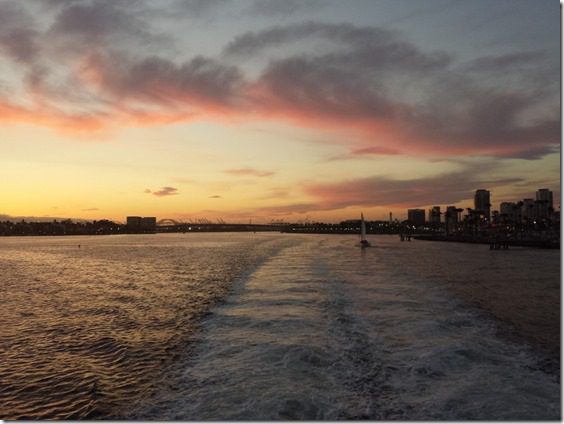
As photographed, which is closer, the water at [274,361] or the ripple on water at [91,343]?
the water at [274,361]

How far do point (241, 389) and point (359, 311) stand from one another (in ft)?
35.4

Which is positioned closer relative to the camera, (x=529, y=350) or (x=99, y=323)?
(x=529, y=350)

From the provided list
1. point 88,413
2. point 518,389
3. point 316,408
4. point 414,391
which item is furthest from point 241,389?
point 518,389

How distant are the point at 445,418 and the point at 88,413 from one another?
7.57m

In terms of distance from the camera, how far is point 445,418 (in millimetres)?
8461

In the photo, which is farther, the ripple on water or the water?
the ripple on water

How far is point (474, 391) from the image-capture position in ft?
31.5

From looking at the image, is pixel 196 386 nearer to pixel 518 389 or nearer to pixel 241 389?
pixel 241 389

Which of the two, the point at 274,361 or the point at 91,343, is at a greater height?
the point at 274,361

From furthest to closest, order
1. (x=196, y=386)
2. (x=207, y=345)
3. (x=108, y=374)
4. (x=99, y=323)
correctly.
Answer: (x=99, y=323) → (x=207, y=345) → (x=108, y=374) → (x=196, y=386)

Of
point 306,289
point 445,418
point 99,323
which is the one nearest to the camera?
Answer: point 445,418

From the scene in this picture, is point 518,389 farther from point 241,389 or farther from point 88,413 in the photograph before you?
point 88,413

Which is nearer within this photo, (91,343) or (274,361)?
(274,361)

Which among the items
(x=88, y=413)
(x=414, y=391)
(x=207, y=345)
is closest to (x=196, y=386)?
(x=88, y=413)
